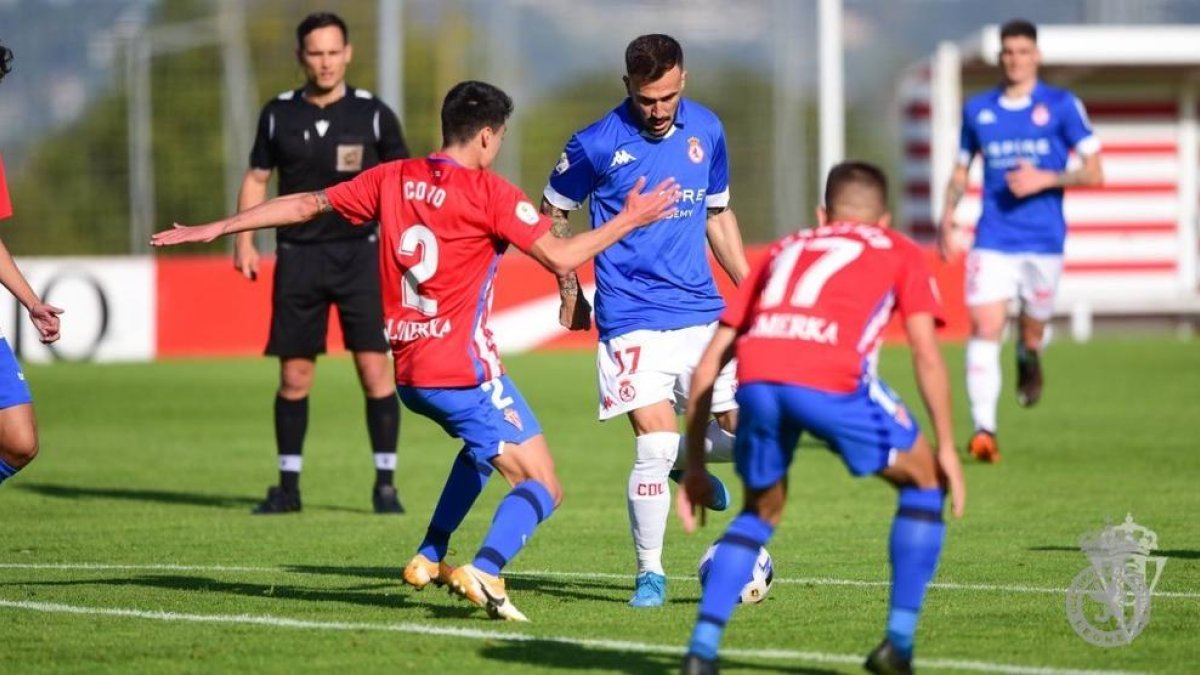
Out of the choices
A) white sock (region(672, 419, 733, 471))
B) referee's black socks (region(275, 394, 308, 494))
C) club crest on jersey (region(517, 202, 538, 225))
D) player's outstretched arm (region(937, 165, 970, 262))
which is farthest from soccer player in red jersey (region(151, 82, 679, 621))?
player's outstretched arm (region(937, 165, 970, 262))

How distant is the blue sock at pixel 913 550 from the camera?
641 centimetres

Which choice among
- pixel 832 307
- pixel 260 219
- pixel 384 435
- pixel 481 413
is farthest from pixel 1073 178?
pixel 832 307

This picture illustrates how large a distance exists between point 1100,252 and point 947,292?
5640 millimetres

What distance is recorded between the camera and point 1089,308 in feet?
99.3

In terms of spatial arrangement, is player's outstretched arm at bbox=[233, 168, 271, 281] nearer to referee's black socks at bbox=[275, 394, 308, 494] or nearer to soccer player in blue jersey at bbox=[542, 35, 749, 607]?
referee's black socks at bbox=[275, 394, 308, 494]

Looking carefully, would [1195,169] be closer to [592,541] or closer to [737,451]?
[592,541]

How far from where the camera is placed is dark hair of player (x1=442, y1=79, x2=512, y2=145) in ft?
25.6

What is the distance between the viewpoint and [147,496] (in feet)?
42.8

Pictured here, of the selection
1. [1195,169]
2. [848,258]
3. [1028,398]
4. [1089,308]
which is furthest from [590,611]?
[1195,169]

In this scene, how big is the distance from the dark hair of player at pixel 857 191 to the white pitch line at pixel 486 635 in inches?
58.5

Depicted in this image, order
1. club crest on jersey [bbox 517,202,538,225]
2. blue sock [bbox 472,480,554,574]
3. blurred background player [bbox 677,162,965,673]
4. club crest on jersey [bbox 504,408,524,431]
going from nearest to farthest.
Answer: blurred background player [bbox 677,162,965,673] → blue sock [bbox 472,480,554,574] → club crest on jersey [bbox 517,202,538,225] → club crest on jersey [bbox 504,408,524,431]

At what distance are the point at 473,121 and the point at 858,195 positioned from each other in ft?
5.95

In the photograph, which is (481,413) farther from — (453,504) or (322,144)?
(322,144)

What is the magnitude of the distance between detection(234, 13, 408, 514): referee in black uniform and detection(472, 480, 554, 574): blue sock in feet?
14.0
